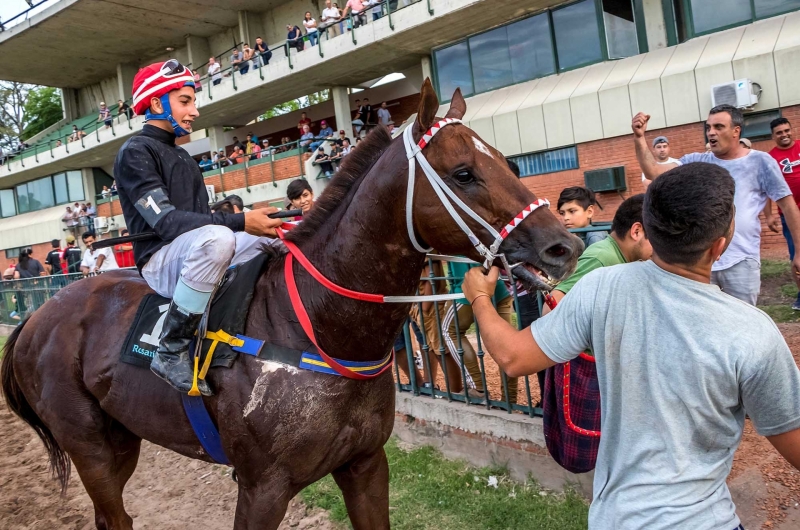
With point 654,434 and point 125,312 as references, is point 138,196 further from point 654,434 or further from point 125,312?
point 654,434

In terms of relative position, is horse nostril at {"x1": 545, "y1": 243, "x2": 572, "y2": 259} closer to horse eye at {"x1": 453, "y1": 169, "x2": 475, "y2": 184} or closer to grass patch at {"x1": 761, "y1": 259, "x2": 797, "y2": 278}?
horse eye at {"x1": 453, "y1": 169, "x2": 475, "y2": 184}

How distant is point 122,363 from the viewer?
333cm

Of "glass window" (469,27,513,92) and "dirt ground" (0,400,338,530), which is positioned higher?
"glass window" (469,27,513,92)

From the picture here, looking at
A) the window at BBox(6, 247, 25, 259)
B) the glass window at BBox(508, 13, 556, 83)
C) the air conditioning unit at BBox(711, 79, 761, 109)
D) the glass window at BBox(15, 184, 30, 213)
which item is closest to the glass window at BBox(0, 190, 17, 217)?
the glass window at BBox(15, 184, 30, 213)

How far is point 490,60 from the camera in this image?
18.2 m

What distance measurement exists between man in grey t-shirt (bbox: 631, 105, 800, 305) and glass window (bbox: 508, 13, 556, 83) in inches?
520

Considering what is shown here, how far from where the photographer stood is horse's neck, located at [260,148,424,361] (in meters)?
2.60

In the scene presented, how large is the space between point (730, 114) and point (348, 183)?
3.18 metres

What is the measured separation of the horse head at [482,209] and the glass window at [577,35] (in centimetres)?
1517

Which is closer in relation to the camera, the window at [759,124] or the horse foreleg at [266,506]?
the horse foreleg at [266,506]

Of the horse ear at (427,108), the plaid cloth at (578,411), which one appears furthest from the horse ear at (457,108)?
the plaid cloth at (578,411)

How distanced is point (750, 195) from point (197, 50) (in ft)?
99.7

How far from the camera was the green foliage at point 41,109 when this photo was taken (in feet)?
146

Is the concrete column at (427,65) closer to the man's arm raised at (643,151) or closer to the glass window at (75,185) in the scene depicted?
the man's arm raised at (643,151)
